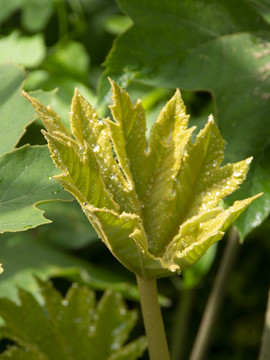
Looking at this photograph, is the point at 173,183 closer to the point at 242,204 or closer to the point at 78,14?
the point at 242,204

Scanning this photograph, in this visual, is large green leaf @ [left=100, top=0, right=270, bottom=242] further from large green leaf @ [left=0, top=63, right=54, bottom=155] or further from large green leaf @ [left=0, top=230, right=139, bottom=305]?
large green leaf @ [left=0, top=230, right=139, bottom=305]

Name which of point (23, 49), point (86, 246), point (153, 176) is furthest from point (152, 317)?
point (23, 49)

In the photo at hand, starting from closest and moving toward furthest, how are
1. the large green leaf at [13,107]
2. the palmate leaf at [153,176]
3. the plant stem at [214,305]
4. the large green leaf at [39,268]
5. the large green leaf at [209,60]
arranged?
the palmate leaf at [153,176] → the large green leaf at [13,107] → the large green leaf at [209,60] → the plant stem at [214,305] → the large green leaf at [39,268]

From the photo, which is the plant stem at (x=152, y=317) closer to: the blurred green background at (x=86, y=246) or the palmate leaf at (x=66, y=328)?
the palmate leaf at (x=66, y=328)

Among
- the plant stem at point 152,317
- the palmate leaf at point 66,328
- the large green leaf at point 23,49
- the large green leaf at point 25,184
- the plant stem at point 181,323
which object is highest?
the large green leaf at point 25,184

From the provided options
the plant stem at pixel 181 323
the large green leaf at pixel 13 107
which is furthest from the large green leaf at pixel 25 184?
the plant stem at pixel 181 323
